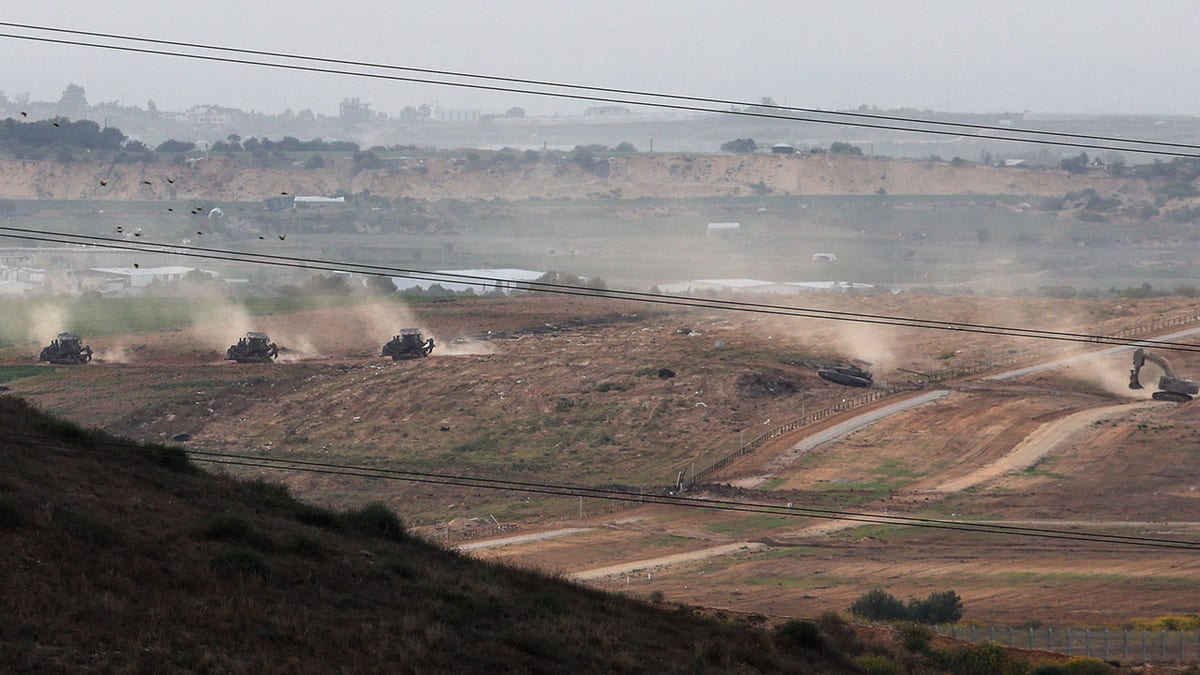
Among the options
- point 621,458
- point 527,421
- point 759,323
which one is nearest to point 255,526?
point 621,458

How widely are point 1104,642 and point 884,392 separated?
44.2 meters

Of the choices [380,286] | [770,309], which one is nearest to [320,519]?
[770,309]

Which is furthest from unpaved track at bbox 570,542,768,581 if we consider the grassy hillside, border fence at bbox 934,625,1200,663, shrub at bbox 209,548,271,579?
shrub at bbox 209,548,271,579

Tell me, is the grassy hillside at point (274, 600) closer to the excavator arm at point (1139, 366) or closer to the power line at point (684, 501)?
the power line at point (684, 501)

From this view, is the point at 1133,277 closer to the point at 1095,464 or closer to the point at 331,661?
the point at 1095,464

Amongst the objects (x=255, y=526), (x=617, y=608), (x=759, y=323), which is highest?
(x=759, y=323)

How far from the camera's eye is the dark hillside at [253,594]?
2166 cm

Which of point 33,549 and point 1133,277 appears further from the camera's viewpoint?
point 1133,277

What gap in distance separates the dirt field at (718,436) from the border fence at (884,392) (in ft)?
2.88

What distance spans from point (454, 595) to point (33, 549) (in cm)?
796

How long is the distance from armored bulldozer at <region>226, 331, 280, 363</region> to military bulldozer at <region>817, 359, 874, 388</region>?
1395 inches

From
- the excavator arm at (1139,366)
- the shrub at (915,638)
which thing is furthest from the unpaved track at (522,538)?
the excavator arm at (1139,366)

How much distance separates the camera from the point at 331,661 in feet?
73.4

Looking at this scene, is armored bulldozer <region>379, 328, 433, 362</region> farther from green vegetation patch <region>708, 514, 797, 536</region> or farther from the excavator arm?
the excavator arm
